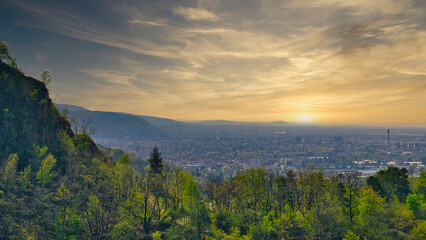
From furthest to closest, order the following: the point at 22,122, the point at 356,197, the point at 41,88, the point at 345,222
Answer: the point at 41,88 → the point at 22,122 → the point at 356,197 → the point at 345,222

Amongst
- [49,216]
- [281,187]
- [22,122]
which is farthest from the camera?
[22,122]

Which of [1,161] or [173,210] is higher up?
[1,161]

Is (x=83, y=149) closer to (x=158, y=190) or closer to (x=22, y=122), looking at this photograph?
(x=22, y=122)

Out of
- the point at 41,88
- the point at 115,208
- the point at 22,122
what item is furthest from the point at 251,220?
the point at 41,88

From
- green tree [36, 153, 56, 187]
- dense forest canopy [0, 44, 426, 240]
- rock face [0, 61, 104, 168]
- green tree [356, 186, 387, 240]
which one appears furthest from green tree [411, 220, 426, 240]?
rock face [0, 61, 104, 168]

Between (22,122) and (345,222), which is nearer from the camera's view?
(345,222)

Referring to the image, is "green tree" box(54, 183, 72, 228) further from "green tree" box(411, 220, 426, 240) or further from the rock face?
"green tree" box(411, 220, 426, 240)
